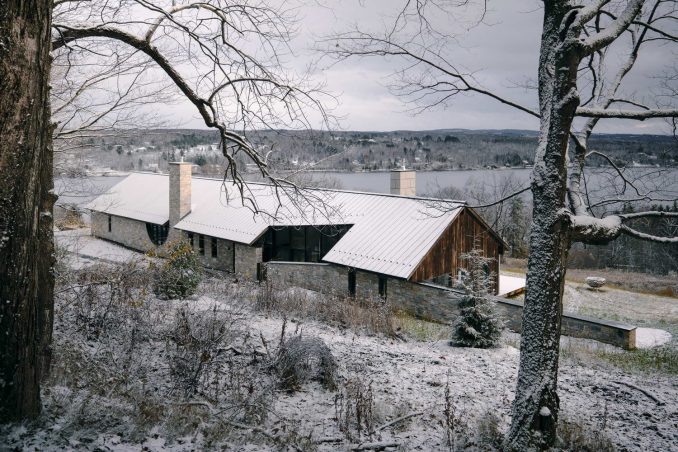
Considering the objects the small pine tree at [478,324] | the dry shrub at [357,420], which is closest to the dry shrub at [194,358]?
the dry shrub at [357,420]

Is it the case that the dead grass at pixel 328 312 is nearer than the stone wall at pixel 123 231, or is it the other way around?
the dead grass at pixel 328 312

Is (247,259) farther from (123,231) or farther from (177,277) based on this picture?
(123,231)

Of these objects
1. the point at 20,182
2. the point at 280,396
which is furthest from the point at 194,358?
the point at 20,182

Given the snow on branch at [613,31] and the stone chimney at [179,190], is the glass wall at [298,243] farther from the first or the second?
the snow on branch at [613,31]

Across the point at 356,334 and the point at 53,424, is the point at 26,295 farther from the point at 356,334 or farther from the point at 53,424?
the point at 356,334

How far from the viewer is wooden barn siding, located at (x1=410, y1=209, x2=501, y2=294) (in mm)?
20344

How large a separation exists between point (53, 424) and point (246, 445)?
170 centimetres

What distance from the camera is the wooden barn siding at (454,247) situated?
20.3 meters

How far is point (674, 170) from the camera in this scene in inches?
347

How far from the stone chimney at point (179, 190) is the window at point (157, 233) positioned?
2.21 metres

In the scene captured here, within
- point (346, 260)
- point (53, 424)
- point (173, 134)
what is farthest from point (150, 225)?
point (53, 424)

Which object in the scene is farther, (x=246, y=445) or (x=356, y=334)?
(x=356, y=334)

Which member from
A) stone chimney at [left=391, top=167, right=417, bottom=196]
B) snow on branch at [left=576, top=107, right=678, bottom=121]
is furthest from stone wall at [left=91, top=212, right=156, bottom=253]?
snow on branch at [left=576, top=107, right=678, bottom=121]

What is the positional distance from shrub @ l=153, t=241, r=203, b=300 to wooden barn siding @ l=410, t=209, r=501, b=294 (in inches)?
342
